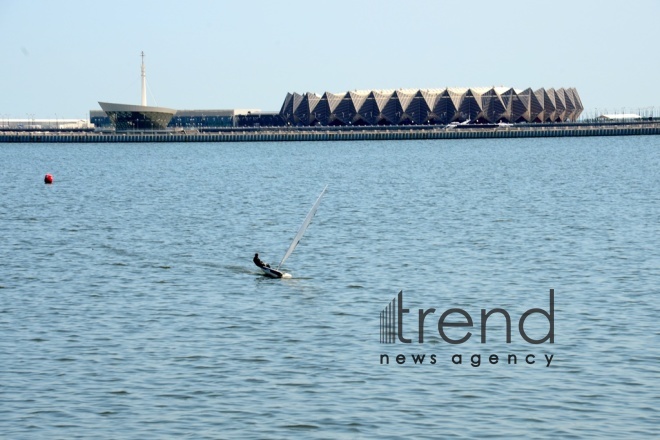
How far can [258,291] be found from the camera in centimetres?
3409

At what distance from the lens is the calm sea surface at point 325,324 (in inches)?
771

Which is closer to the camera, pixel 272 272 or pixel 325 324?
pixel 325 324

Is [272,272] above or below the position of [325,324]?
above

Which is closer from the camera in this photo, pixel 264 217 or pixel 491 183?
pixel 264 217

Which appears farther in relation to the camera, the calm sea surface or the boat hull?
the boat hull

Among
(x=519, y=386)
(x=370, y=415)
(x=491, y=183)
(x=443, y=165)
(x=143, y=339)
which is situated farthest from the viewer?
(x=443, y=165)

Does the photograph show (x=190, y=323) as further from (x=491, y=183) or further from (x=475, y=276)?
(x=491, y=183)

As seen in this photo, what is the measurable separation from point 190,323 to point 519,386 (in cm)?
961

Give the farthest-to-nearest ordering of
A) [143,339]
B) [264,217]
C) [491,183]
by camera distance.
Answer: [491,183] → [264,217] → [143,339]

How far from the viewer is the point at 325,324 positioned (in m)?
27.9

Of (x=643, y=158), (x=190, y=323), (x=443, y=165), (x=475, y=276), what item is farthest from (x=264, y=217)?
(x=643, y=158)

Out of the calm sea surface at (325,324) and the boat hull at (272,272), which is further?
the boat hull at (272,272)

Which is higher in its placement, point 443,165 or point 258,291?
point 443,165

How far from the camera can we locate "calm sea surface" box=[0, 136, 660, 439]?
19594mm
